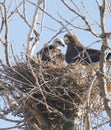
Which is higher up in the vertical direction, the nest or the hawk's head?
the hawk's head

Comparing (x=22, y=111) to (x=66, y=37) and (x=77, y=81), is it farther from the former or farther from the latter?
(x=66, y=37)

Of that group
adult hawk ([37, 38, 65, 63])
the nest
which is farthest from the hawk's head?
the nest

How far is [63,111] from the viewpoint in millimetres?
6715

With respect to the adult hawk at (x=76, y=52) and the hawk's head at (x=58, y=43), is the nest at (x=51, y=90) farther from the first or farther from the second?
the hawk's head at (x=58, y=43)

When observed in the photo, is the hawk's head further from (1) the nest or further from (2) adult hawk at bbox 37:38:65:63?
(1) the nest

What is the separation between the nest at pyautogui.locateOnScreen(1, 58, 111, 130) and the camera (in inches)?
253

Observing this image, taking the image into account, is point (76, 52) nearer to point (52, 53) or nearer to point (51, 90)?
point (52, 53)

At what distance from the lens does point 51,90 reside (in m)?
6.52

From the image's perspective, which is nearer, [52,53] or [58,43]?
[52,53]

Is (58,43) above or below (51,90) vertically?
above

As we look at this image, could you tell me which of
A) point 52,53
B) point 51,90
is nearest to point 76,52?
point 52,53

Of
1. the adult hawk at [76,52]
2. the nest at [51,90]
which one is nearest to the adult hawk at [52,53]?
the adult hawk at [76,52]

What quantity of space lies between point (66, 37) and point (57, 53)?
1072mm

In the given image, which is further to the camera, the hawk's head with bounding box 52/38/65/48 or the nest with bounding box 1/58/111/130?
the hawk's head with bounding box 52/38/65/48
